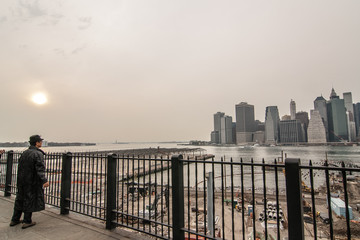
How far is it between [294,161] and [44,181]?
16.7 ft

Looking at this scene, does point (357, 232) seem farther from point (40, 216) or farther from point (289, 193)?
point (40, 216)

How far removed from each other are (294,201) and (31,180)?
5252 mm

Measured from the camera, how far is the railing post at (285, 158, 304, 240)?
2447 mm

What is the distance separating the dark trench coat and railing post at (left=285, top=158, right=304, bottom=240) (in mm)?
4952

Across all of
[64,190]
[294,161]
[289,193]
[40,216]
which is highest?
[294,161]

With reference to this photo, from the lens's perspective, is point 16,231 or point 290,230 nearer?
point 290,230

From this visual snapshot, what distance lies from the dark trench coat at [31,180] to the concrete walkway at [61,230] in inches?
18.9

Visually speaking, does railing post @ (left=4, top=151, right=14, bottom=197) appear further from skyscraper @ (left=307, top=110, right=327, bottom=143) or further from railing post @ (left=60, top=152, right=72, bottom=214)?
skyscraper @ (left=307, top=110, right=327, bottom=143)

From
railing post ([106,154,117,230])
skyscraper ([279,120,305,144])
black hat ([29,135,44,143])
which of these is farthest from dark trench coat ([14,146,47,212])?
skyscraper ([279,120,305,144])

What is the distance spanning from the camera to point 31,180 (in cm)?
462

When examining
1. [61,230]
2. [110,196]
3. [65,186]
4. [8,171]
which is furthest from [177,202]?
[8,171]

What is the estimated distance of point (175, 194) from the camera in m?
3.64

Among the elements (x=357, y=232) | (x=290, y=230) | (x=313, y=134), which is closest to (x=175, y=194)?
(x=290, y=230)

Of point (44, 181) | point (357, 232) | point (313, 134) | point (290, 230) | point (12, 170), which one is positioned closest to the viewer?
point (290, 230)
